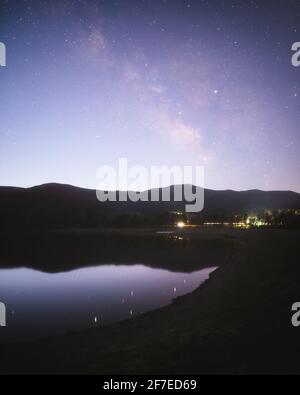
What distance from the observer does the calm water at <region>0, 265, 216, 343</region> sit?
50.7ft

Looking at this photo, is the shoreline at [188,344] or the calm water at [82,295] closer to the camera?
the shoreline at [188,344]

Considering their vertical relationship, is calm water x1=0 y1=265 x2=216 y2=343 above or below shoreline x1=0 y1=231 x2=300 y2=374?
below

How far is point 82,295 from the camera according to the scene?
21891mm

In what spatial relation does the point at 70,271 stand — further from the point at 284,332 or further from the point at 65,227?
the point at 65,227

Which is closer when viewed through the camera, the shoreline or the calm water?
the shoreline

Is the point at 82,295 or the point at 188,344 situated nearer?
the point at 188,344

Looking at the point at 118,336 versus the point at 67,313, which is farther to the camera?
the point at 67,313

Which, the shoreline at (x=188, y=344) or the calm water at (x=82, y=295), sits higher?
the shoreline at (x=188, y=344)

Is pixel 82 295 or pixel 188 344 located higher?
pixel 188 344

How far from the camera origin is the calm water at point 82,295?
15.5 m

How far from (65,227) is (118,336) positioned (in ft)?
518

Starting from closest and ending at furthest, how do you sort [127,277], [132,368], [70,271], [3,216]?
[132,368], [127,277], [70,271], [3,216]
